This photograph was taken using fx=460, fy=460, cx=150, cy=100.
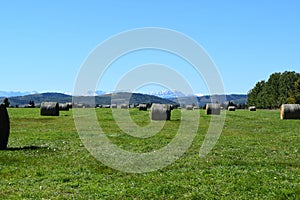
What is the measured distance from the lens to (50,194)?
43.6 feet

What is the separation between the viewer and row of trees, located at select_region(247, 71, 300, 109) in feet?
515

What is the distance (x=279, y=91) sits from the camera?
168750mm

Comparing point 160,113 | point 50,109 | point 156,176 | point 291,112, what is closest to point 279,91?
point 291,112

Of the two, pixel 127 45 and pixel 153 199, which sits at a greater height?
pixel 127 45

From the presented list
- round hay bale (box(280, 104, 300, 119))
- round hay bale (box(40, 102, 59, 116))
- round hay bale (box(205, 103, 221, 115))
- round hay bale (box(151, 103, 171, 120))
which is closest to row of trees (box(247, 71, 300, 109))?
round hay bale (box(205, 103, 221, 115))

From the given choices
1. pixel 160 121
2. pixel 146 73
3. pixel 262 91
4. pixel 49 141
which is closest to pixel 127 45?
pixel 146 73

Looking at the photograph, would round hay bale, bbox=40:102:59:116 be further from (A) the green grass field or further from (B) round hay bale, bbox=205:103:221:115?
(A) the green grass field

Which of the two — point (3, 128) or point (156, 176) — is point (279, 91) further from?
point (156, 176)

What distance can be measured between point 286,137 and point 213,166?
563 inches

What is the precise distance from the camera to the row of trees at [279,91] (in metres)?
157

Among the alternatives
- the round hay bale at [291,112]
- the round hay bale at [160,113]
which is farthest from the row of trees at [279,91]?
the round hay bale at [160,113]

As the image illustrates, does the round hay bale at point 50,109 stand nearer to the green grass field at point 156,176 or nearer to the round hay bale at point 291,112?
A: the round hay bale at point 291,112

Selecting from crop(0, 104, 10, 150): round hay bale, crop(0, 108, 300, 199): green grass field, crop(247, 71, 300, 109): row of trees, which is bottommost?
crop(0, 108, 300, 199): green grass field

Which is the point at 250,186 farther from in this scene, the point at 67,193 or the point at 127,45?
the point at 127,45
